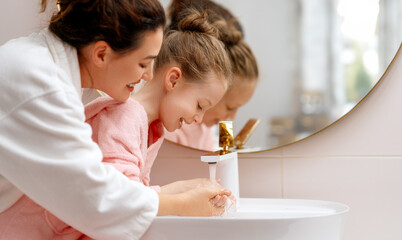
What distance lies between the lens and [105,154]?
39.3 inches

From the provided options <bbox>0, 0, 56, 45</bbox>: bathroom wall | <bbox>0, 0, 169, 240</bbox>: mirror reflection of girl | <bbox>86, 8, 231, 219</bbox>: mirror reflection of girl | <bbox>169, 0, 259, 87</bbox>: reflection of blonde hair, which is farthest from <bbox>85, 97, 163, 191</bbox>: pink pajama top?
<bbox>0, 0, 56, 45</bbox>: bathroom wall

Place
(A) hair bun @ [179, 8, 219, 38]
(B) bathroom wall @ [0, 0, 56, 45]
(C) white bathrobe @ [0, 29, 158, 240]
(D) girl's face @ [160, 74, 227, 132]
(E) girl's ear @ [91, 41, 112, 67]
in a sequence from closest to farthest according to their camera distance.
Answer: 1. (C) white bathrobe @ [0, 29, 158, 240]
2. (E) girl's ear @ [91, 41, 112, 67]
3. (D) girl's face @ [160, 74, 227, 132]
4. (A) hair bun @ [179, 8, 219, 38]
5. (B) bathroom wall @ [0, 0, 56, 45]

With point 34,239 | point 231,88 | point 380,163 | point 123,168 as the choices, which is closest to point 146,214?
point 123,168

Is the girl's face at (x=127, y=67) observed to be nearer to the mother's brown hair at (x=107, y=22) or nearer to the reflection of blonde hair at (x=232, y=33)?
the mother's brown hair at (x=107, y=22)

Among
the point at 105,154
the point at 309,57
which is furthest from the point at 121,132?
the point at 309,57

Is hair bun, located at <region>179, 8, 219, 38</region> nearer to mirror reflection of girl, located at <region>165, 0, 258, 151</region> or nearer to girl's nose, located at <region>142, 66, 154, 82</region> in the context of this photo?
mirror reflection of girl, located at <region>165, 0, 258, 151</region>

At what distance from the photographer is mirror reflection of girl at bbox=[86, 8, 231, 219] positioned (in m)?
1.03

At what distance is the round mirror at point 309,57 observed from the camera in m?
1.31

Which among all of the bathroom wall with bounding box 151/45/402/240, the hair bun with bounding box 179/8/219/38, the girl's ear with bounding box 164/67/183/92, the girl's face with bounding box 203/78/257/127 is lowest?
the bathroom wall with bounding box 151/45/402/240

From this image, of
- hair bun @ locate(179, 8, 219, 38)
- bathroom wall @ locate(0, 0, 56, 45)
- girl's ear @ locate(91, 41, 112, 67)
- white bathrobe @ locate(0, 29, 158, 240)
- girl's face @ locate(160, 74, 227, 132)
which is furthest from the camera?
bathroom wall @ locate(0, 0, 56, 45)

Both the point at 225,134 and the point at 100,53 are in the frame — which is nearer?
the point at 100,53

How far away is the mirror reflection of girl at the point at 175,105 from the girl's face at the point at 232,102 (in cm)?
9

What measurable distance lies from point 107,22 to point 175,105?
0.32 m

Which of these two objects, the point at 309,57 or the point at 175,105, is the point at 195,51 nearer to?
the point at 175,105
